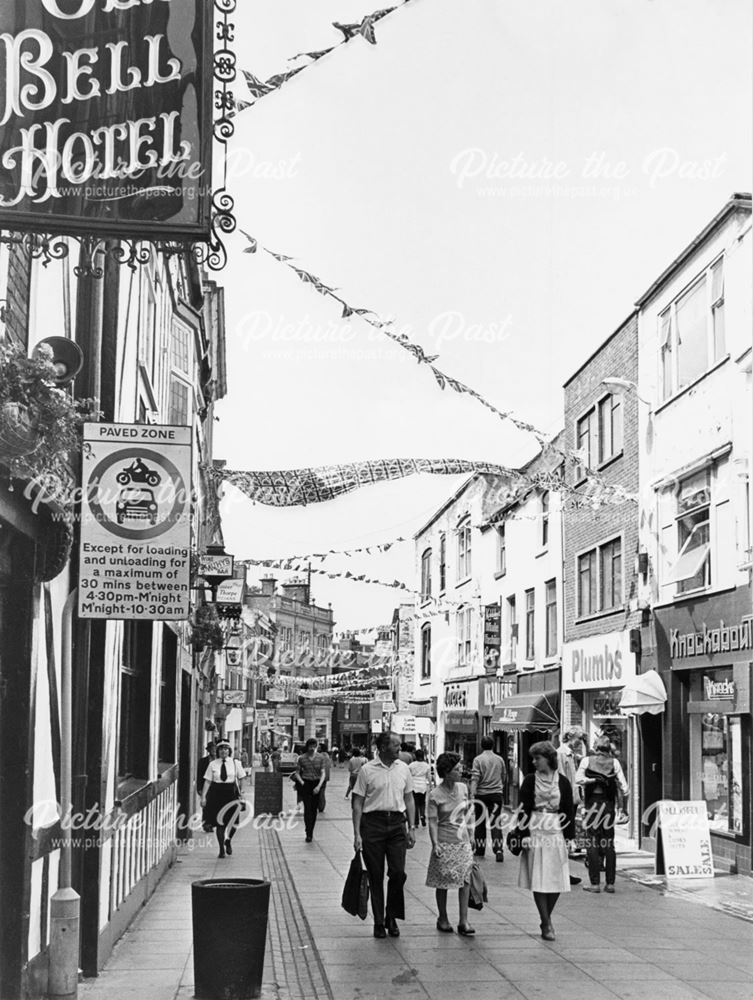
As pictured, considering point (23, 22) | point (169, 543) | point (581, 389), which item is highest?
point (581, 389)

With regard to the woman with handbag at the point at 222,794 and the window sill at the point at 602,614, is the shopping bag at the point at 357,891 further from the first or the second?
the window sill at the point at 602,614

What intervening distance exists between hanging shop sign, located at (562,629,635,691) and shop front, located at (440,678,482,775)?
9.98 meters

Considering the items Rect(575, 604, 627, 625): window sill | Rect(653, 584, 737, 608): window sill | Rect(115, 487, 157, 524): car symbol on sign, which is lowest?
Rect(575, 604, 627, 625): window sill

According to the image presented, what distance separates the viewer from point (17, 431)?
6035 mm

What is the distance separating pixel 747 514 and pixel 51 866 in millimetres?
11700

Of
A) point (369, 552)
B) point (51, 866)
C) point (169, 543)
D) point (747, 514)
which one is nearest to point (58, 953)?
point (51, 866)

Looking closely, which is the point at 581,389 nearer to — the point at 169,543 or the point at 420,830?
the point at 420,830

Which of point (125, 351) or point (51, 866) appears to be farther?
point (125, 351)

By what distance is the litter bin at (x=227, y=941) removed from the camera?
8.36 metres

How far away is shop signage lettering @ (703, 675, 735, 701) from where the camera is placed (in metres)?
17.7

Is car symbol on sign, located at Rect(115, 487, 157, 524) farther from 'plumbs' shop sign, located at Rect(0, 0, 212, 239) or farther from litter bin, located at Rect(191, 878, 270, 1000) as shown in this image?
litter bin, located at Rect(191, 878, 270, 1000)

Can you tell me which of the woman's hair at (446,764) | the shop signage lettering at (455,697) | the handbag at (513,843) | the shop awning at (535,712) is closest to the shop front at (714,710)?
the handbag at (513,843)

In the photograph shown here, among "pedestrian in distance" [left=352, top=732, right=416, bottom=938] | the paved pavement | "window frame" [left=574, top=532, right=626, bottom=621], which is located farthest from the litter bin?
"window frame" [left=574, top=532, right=626, bottom=621]

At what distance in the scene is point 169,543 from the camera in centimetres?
858
